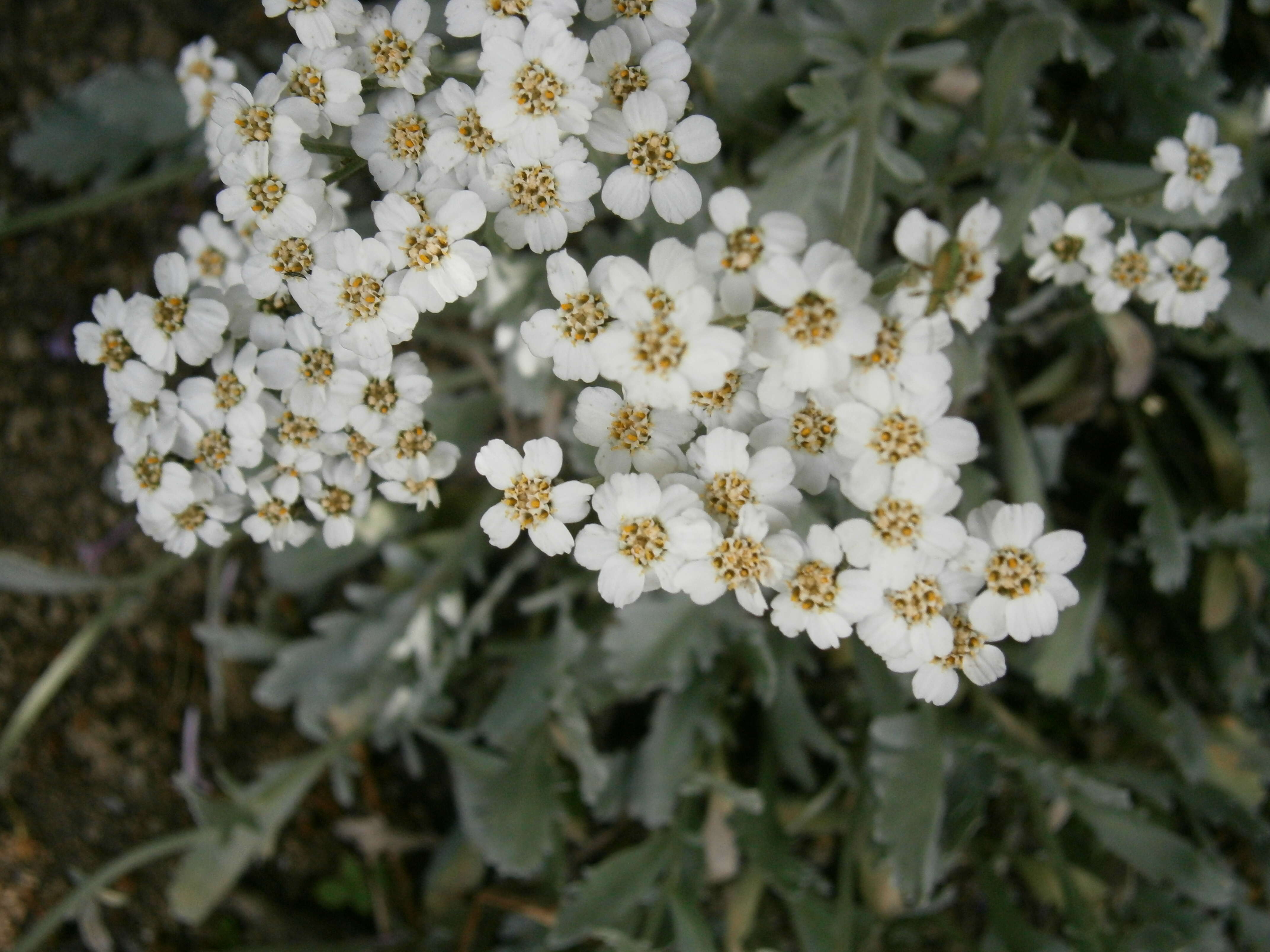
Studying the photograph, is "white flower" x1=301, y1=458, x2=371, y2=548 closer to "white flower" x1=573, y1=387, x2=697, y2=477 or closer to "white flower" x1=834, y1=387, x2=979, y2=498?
"white flower" x1=573, y1=387, x2=697, y2=477

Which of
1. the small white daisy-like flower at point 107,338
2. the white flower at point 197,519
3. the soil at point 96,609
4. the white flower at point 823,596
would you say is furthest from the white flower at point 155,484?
the soil at point 96,609

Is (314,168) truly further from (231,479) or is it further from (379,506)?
(379,506)

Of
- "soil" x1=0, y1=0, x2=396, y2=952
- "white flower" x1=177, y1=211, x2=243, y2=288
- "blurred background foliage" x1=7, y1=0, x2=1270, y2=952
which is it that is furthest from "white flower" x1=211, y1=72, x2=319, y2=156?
"soil" x1=0, y1=0, x2=396, y2=952

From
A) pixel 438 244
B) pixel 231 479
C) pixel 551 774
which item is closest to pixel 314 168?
pixel 438 244

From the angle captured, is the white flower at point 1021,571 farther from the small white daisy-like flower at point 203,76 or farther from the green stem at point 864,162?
the small white daisy-like flower at point 203,76

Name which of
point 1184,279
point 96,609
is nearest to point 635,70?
point 1184,279

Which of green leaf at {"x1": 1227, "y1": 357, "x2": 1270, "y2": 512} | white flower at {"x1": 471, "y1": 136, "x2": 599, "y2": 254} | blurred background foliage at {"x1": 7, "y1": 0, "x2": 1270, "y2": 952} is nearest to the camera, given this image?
white flower at {"x1": 471, "y1": 136, "x2": 599, "y2": 254}
